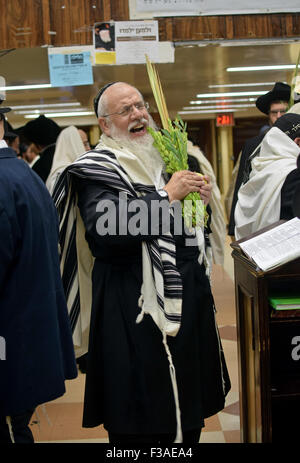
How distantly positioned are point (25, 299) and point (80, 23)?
2.55 metres

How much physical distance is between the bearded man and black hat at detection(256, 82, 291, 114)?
2.15 metres

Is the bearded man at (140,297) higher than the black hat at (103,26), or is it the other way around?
the black hat at (103,26)

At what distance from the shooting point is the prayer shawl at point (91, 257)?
72.0 inches

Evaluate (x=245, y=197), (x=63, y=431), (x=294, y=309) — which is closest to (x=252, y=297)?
(x=294, y=309)

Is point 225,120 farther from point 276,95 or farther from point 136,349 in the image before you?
point 136,349

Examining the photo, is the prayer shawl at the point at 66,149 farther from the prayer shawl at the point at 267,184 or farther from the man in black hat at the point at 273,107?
the prayer shawl at the point at 267,184

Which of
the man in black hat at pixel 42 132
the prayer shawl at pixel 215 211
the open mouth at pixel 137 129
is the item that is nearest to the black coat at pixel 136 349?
the open mouth at pixel 137 129

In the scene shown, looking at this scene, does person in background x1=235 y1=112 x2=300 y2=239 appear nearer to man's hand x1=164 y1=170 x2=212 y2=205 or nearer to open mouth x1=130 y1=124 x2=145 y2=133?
man's hand x1=164 y1=170 x2=212 y2=205

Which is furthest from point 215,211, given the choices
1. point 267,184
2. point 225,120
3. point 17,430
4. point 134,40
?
point 225,120

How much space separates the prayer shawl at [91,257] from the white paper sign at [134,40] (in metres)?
1.75

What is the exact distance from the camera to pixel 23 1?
11.8 ft

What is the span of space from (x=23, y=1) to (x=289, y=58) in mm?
2432

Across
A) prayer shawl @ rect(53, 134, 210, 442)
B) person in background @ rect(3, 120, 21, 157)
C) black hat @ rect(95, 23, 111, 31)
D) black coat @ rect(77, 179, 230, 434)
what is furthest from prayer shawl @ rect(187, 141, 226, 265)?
black coat @ rect(77, 179, 230, 434)

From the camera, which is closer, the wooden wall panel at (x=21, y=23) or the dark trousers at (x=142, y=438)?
the dark trousers at (x=142, y=438)
